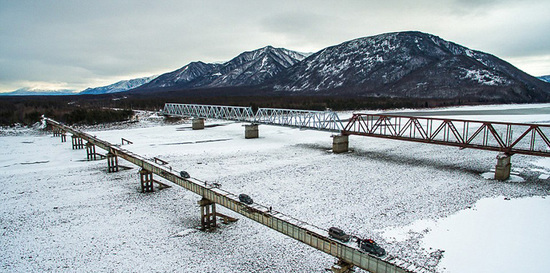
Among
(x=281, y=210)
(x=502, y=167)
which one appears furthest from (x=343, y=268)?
(x=502, y=167)

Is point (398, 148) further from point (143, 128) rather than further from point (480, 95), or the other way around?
point (480, 95)

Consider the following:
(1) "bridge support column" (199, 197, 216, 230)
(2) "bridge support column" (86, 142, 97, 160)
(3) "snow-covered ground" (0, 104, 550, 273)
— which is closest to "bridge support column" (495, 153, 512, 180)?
(3) "snow-covered ground" (0, 104, 550, 273)

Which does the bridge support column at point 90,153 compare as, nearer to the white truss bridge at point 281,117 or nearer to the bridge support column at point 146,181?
the bridge support column at point 146,181

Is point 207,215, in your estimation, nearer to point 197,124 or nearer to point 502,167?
point 502,167

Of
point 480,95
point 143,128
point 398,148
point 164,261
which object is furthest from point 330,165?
point 480,95

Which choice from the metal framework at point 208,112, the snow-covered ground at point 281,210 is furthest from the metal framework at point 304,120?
the snow-covered ground at point 281,210

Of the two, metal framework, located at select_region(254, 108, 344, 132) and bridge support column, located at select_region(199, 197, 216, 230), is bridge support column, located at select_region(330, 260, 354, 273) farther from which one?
metal framework, located at select_region(254, 108, 344, 132)
